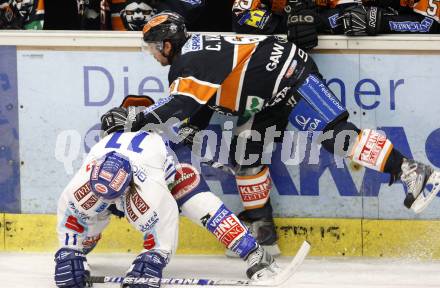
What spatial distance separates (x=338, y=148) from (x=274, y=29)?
0.81 m

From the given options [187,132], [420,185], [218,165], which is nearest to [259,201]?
[218,165]

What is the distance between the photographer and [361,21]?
20.7ft

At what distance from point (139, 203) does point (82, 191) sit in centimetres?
27

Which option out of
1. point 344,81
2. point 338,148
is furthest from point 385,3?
point 338,148

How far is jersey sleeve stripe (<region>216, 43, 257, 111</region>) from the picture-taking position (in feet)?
20.1

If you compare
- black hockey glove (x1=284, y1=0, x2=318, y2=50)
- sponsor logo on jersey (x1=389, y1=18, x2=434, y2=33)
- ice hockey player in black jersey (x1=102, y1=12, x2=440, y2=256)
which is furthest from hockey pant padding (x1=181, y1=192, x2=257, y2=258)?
sponsor logo on jersey (x1=389, y1=18, x2=434, y2=33)

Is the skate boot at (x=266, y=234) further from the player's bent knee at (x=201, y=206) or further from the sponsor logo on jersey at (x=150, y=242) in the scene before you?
the sponsor logo on jersey at (x=150, y=242)

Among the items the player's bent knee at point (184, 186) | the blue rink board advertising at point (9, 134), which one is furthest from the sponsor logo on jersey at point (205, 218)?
the blue rink board advertising at point (9, 134)

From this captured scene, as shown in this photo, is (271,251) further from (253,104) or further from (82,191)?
(82,191)

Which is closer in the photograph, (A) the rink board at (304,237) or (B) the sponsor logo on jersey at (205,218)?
(B) the sponsor logo on jersey at (205,218)

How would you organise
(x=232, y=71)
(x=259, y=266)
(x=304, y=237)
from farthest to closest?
1. (x=304, y=237)
2. (x=232, y=71)
3. (x=259, y=266)

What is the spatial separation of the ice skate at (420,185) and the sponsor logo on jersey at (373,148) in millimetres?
165

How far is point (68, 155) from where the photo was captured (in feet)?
21.5

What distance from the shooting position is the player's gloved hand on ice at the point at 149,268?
5500 mm
